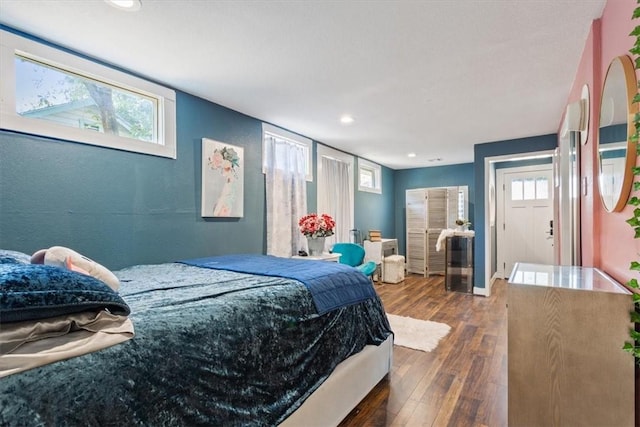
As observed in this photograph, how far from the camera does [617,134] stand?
1.49 metres

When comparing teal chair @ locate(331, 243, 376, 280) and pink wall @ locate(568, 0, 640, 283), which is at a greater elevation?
pink wall @ locate(568, 0, 640, 283)

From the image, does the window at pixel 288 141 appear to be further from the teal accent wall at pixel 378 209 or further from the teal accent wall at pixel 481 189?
the teal accent wall at pixel 481 189

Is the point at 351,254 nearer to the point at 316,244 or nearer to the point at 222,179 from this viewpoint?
the point at 316,244

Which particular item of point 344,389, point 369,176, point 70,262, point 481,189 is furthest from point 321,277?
point 369,176

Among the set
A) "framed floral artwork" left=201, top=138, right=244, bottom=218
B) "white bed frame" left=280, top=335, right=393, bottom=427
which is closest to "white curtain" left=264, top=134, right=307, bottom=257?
"framed floral artwork" left=201, top=138, right=244, bottom=218

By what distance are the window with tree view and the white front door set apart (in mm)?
5923

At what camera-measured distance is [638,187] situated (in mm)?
927

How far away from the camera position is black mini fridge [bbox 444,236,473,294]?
16.8 ft

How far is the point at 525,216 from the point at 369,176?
2950 millimetres

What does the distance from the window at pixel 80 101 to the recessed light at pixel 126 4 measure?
29.4 inches

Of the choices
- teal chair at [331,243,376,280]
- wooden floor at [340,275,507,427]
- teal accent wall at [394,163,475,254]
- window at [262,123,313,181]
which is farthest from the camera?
teal accent wall at [394,163,475,254]

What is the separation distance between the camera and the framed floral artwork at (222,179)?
9.86ft

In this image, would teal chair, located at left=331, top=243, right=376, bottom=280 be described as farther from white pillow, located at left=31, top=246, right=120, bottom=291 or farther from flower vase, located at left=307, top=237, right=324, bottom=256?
white pillow, located at left=31, top=246, right=120, bottom=291

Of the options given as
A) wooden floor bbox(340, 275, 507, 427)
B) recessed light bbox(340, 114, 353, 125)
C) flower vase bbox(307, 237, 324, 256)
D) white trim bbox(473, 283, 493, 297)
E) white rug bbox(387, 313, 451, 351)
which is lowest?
wooden floor bbox(340, 275, 507, 427)
